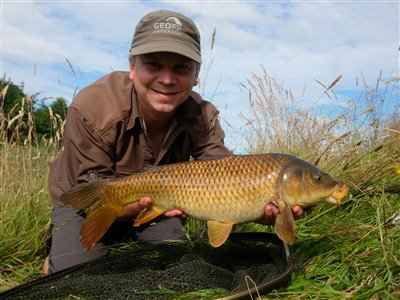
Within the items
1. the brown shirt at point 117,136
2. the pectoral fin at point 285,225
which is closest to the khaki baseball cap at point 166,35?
the brown shirt at point 117,136

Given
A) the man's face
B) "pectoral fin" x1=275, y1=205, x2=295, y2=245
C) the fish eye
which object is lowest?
"pectoral fin" x1=275, y1=205, x2=295, y2=245

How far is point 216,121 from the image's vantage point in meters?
2.61

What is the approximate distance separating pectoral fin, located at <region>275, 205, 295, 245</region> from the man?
643 mm

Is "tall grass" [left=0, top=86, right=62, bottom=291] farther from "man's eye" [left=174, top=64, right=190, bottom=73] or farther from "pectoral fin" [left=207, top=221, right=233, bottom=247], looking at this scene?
"man's eye" [left=174, top=64, right=190, bottom=73]

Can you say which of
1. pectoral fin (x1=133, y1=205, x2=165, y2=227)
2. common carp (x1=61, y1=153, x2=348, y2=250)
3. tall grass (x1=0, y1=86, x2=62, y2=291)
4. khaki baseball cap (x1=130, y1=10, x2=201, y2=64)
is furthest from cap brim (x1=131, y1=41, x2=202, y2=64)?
tall grass (x1=0, y1=86, x2=62, y2=291)

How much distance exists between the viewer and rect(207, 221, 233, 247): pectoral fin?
1842mm

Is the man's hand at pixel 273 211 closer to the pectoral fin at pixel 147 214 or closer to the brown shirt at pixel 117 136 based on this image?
the pectoral fin at pixel 147 214

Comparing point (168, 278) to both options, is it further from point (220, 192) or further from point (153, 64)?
point (153, 64)

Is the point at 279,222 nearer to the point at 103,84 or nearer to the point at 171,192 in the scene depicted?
the point at 171,192

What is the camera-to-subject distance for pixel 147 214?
1967mm

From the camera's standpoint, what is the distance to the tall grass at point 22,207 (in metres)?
2.43

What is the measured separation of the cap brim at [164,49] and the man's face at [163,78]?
0.18 feet

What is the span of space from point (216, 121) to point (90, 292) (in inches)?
49.0

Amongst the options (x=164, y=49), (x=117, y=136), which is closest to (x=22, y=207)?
(x=117, y=136)
